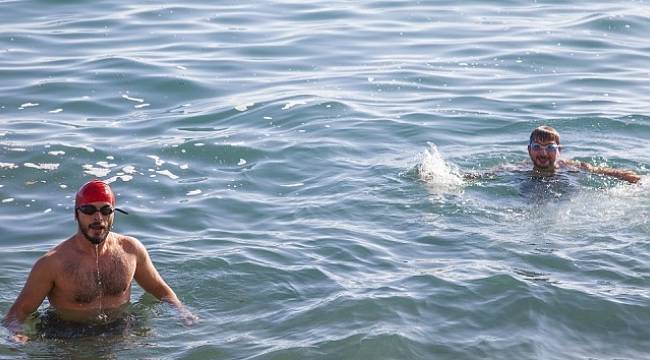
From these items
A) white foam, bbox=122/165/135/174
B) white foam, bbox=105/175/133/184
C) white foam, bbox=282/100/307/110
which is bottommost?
white foam, bbox=105/175/133/184

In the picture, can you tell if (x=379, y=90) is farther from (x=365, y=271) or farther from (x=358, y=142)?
(x=365, y=271)

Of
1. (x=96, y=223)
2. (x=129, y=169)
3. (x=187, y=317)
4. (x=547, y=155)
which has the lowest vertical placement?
(x=187, y=317)

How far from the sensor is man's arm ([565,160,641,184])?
489 inches

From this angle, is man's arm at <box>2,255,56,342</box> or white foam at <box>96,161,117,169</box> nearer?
man's arm at <box>2,255,56,342</box>

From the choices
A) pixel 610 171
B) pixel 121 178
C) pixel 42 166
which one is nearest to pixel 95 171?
pixel 121 178

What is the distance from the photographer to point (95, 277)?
8.65m

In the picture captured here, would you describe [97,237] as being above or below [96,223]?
below

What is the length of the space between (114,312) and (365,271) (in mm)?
2398

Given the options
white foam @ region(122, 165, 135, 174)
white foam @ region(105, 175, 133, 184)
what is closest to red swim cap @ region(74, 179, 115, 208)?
white foam @ region(105, 175, 133, 184)

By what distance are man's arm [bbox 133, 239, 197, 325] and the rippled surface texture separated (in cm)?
10

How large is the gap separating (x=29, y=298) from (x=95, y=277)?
545mm

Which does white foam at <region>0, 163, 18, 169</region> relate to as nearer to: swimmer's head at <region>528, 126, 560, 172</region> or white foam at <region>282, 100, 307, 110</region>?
white foam at <region>282, 100, 307, 110</region>

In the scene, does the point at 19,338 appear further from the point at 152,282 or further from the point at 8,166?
the point at 8,166

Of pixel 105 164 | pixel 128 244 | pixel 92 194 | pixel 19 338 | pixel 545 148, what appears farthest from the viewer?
pixel 105 164
